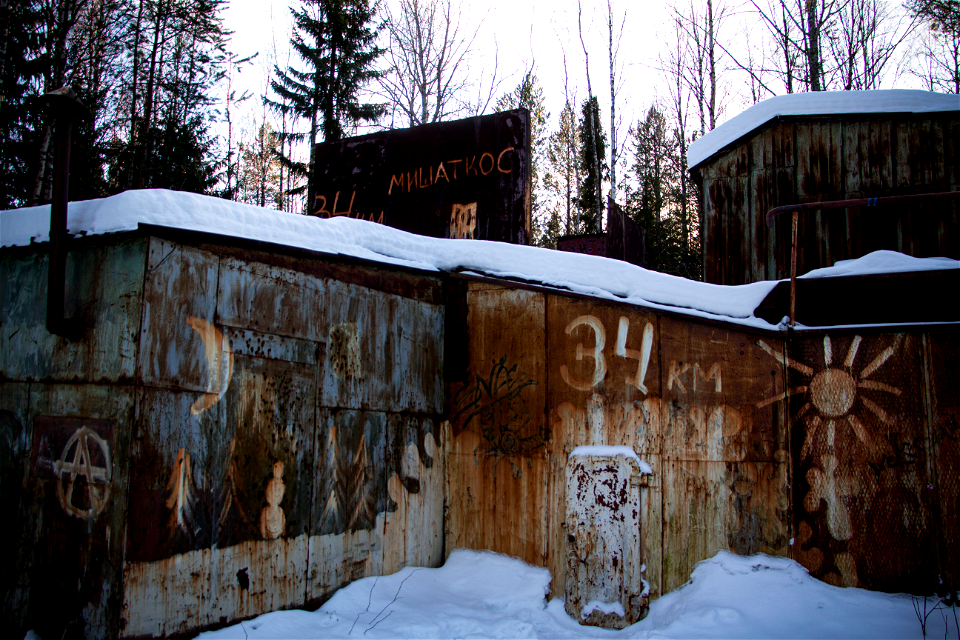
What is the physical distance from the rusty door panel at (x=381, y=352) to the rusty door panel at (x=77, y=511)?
4.91 feet

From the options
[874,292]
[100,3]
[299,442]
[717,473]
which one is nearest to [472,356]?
[299,442]

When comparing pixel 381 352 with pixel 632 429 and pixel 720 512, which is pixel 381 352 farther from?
pixel 720 512

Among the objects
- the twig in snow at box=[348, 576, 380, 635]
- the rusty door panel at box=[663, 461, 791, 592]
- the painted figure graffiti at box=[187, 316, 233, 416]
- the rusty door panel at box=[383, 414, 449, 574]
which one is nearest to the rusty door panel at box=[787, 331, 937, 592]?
the rusty door panel at box=[663, 461, 791, 592]

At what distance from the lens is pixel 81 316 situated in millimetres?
4016

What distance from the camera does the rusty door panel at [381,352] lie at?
492cm

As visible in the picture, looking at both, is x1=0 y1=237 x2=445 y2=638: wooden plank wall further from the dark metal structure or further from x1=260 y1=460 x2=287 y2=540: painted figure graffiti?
the dark metal structure

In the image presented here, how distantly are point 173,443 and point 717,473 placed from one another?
13.9 ft

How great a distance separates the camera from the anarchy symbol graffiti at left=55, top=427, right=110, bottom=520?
372 centimetres

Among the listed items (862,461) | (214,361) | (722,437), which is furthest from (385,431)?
(862,461)

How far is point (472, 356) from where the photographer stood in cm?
574

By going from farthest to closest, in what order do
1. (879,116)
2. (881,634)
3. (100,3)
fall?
(100,3), (879,116), (881,634)

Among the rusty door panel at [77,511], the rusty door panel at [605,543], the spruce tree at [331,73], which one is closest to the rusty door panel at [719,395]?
the rusty door panel at [605,543]

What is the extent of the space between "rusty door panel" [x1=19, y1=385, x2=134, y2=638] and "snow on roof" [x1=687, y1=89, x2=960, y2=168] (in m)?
7.81

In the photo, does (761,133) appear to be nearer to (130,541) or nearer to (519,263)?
(519,263)
